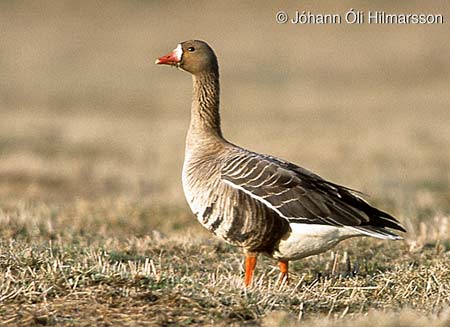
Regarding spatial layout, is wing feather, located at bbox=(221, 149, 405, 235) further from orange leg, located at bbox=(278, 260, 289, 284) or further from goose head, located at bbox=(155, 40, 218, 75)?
goose head, located at bbox=(155, 40, 218, 75)

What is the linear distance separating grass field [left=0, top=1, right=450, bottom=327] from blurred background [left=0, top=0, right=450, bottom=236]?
77 millimetres

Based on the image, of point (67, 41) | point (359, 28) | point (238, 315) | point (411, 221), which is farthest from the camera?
point (359, 28)

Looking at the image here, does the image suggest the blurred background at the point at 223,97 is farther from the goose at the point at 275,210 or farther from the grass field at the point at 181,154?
the goose at the point at 275,210

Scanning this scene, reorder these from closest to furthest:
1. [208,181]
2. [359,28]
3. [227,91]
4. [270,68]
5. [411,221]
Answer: [208,181] → [411,221] → [227,91] → [270,68] → [359,28]

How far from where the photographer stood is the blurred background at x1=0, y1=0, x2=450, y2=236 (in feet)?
44.4

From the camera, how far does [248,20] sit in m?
42.8

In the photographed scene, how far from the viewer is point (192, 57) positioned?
281 inches

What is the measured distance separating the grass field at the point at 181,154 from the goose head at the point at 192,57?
1.69 meters

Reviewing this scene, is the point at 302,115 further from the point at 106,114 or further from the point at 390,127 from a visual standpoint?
the point at 106,114

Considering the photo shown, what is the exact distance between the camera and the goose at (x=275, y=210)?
604 cm

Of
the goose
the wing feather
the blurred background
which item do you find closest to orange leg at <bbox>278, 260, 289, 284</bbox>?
the goose

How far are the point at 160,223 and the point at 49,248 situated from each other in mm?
3469

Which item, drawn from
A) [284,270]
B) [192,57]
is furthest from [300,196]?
[192,57]

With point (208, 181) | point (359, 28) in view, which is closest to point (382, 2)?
point (359, 28)
